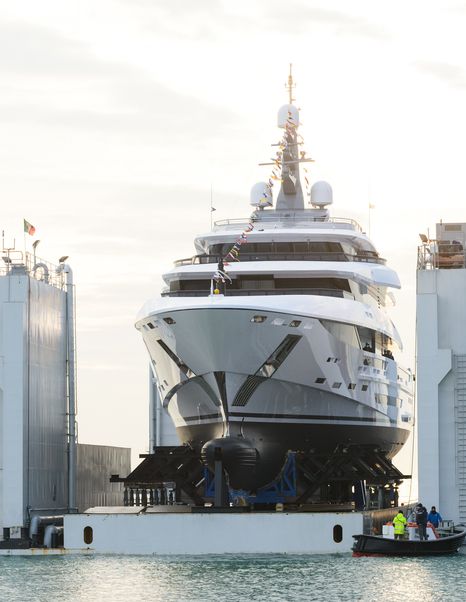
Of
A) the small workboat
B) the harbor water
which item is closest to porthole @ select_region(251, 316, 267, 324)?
the harbor water

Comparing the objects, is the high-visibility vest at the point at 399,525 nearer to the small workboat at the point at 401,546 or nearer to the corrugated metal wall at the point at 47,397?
the small workboat at the point at 401,546

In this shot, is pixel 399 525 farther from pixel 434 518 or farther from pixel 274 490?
pixel 274 490

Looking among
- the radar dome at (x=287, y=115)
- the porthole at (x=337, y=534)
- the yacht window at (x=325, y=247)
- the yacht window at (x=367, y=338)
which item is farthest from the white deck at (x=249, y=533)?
the radar dome at (x=287, y=115)

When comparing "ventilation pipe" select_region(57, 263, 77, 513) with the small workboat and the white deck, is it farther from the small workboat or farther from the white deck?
the small workboat

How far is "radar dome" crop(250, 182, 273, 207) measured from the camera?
5889 centimetres

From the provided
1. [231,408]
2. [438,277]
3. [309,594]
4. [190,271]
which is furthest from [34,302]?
[309,594]

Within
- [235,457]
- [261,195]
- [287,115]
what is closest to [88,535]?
[235,457]

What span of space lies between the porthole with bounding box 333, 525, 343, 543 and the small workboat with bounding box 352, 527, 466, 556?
0.57 meters

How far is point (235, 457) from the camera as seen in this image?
148 feet

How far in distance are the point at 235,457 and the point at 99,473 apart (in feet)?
49.3

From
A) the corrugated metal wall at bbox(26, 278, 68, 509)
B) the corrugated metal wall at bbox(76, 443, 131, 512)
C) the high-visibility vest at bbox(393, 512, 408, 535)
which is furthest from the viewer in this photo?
the corrugated metal wall at bbox(76, 443, 131, 512)

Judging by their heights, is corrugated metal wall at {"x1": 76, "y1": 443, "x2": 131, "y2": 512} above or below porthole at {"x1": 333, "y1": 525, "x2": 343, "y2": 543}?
above

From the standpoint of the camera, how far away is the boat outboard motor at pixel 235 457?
4497 cm

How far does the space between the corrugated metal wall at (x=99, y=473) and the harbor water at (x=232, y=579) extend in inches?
469
